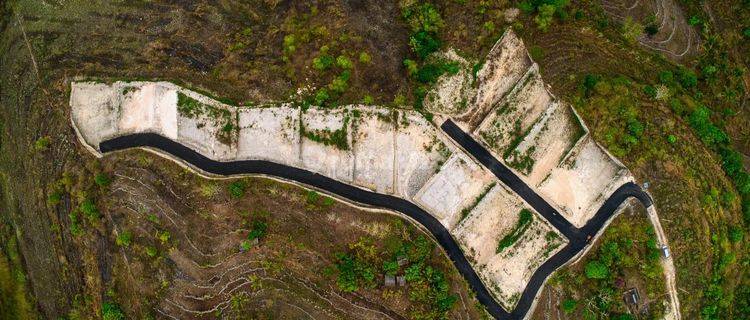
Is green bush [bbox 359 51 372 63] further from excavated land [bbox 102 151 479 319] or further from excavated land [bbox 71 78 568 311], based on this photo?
excavated land [bbox 102 151 479 319]

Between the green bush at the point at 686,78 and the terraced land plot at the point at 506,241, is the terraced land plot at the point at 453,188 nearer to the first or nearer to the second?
the terraced land plot at the point at 506,241

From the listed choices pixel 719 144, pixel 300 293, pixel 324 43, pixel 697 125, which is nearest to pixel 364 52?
pixel 324 43

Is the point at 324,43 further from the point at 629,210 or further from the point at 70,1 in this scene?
the point at 629,210

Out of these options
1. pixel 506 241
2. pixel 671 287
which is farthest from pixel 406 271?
pixel 671 287

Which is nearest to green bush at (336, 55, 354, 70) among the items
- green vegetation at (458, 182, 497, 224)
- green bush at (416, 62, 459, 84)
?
green bush at (416, 62, 459, 84)

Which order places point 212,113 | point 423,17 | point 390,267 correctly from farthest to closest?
1. point 212,113
2. point 423,17
3. point 390,267

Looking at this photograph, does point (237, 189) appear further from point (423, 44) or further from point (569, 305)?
point (569, 305)
